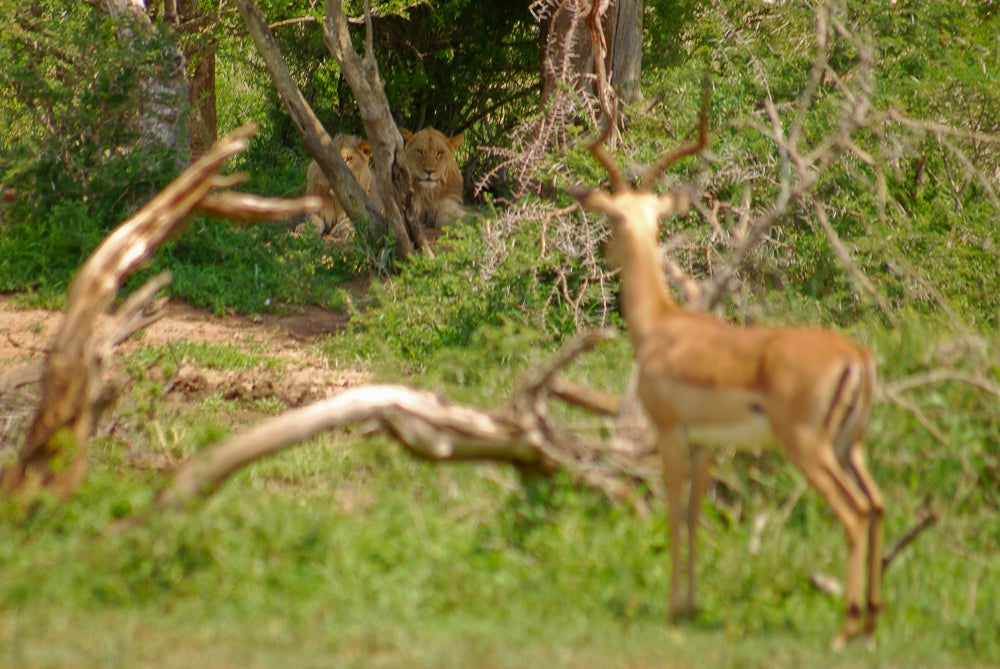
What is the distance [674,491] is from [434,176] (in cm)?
1064

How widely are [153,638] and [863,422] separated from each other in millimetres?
2596

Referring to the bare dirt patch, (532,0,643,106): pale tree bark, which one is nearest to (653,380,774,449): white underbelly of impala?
the bare dirt patch

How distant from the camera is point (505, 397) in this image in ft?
23.4

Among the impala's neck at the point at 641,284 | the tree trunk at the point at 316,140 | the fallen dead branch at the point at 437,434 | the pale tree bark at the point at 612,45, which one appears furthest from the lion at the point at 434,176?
the impala's neck at the point at 641,284

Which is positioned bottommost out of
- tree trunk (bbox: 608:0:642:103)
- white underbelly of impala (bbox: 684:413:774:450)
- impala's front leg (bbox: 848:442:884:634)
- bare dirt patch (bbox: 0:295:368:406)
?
bare dirt patch (bbox: 0:295:368:406)

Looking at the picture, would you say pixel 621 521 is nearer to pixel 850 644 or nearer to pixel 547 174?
pixel 850 644

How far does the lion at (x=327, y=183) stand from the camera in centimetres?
1470

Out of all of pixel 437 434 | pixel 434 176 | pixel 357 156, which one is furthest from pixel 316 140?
pixel 437 434

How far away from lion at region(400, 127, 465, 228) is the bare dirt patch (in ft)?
11.7

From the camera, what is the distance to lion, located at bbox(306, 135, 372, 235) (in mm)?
14703

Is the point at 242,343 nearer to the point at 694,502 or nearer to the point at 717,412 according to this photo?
the point at 694,502

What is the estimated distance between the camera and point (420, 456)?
534cm

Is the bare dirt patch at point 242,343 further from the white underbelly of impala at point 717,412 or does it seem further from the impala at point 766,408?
the white underbelly of impala at point 717,412

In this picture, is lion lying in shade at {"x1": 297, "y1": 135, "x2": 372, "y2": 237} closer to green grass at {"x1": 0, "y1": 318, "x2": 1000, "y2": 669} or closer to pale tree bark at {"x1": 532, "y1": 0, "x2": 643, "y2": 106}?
pale tree bark at {"x1": 532, "y1": 0, "x2": 643, "y2": 106}
